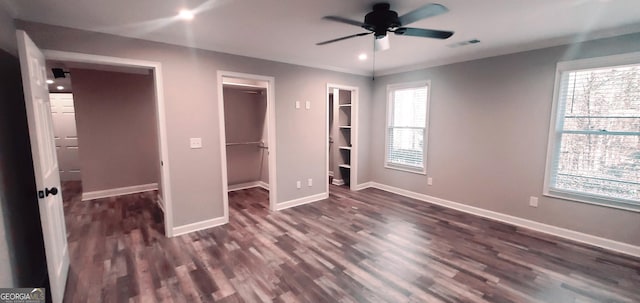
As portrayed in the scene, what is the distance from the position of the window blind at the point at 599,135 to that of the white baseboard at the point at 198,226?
4263mm

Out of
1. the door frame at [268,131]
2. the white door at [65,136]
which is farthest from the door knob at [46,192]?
the white door at [65,136]

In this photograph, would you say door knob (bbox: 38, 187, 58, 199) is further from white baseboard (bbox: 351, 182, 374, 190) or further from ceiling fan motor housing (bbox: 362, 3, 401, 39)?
white baseboard (bbox: 351, 182, 374, 190)

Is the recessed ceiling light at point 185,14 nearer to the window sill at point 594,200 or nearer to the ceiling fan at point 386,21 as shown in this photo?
the ceiling fan at point 386,21

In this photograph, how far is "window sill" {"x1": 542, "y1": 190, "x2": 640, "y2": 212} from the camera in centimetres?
278

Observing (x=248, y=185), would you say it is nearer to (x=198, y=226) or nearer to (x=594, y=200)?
(x=198, y=226)

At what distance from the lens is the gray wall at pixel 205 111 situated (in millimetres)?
2738

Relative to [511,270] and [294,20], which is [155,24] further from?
[511,270]

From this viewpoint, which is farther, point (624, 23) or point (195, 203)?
point (195, 203)

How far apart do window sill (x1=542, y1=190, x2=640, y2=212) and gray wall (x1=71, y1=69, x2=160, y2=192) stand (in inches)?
234

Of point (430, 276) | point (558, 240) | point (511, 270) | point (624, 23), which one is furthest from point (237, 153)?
point (624, 23)

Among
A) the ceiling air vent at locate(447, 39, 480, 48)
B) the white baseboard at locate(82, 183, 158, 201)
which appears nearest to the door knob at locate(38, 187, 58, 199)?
the white baseboard at locate(82, 183, 158, 201)

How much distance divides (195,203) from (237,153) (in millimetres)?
2068

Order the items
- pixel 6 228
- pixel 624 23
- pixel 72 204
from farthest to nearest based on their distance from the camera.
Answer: pixel 72 204 → pixel 624 23 → pixel 6 228

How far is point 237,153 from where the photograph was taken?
534 cm
